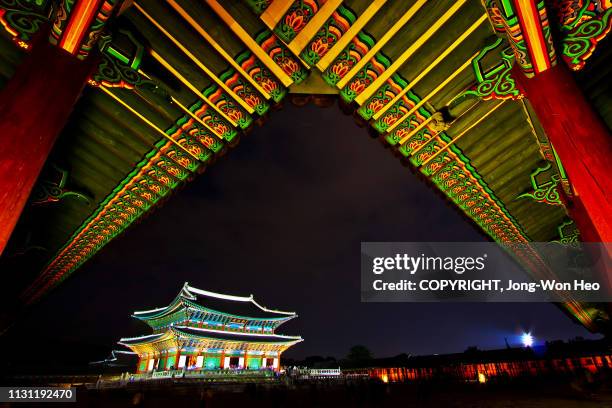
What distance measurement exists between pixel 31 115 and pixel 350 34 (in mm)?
2833

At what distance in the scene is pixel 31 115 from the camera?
79.8 inches

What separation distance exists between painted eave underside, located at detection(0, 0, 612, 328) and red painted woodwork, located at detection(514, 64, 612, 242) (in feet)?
1.73

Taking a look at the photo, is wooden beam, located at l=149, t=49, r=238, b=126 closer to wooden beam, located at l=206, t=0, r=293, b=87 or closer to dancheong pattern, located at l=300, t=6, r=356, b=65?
wooden beam, located at l=206, t=0, r=293, b=87

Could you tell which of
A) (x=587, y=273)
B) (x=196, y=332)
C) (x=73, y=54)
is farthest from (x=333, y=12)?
(x=196, y=332)

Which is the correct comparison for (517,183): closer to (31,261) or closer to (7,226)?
(7,226)

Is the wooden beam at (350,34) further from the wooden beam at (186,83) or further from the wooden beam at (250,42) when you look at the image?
the wooden beam at (186,83)

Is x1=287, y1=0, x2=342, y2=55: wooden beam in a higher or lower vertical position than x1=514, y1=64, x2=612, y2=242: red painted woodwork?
higher

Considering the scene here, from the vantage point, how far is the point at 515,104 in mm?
3658

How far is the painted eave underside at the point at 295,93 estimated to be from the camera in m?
2.90

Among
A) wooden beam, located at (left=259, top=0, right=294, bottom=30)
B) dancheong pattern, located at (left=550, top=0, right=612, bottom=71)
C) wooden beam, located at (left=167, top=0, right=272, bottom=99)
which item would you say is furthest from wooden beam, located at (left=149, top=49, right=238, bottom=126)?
dancheong pattern, located at (left=550, top=0, right=612, bottom=71)

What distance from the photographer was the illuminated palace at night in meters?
22.1

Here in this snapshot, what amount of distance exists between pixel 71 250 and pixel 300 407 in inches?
361

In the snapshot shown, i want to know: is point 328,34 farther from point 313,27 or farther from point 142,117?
point 142,117

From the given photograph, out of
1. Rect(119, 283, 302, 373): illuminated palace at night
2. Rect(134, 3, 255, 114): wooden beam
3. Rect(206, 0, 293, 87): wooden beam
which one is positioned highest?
Rect(206, 0, 293, 87): wooden beam
